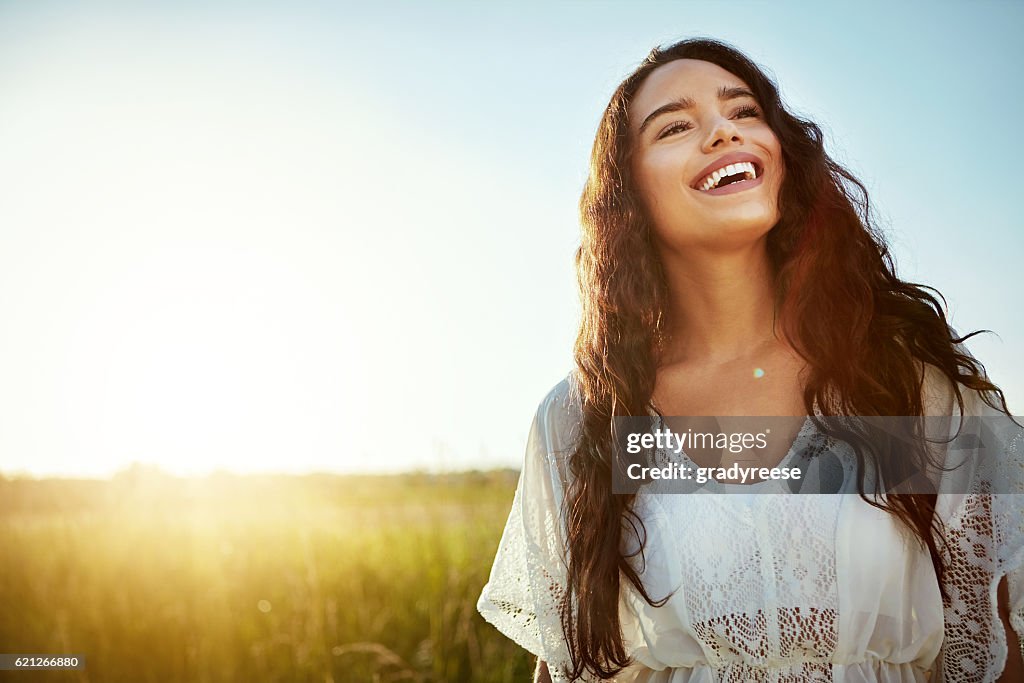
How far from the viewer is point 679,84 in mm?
1725

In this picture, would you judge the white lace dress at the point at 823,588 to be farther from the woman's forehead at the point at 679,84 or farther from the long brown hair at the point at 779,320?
the woman's forehead at the point at 679,84

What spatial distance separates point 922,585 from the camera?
1.31 meters

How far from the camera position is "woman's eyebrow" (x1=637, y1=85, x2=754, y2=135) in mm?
1696

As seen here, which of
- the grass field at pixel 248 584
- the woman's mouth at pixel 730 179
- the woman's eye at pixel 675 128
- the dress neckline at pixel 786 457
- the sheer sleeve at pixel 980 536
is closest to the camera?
the sheer sleeve at pixel 980 536

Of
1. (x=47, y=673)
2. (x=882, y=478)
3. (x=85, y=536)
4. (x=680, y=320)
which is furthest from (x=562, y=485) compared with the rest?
(x=85, y=536)

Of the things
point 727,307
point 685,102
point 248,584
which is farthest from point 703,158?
point 248,584

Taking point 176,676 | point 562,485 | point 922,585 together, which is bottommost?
point 176,676

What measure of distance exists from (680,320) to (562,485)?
527 mm

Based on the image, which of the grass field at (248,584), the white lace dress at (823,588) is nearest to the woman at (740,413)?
the white lace dress at (823,588)

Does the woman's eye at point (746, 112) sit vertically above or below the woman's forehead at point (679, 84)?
below

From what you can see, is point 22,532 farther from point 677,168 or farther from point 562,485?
point 677,168

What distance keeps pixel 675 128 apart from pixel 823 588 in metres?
1.07

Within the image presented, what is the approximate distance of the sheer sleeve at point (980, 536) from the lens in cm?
128

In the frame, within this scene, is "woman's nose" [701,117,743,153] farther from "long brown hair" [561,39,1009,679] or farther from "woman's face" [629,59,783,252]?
"long brown hair" [561,39,1009,679]
